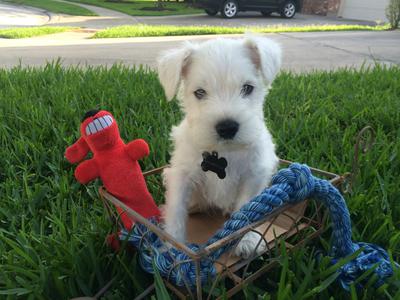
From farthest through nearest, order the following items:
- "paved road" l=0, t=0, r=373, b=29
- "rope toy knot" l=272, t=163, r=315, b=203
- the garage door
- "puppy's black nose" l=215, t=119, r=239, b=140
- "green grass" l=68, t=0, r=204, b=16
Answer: "green grass" l=68, t=0, r=204, b=16
the garage door
"paved road" l=0, t=0, r=373, b=29
"puppy's black nose" l=215, t=119, r=239, b=140
"rope toy knot" l=272, t=163, r=315, b=203

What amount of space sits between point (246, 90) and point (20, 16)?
18.2m

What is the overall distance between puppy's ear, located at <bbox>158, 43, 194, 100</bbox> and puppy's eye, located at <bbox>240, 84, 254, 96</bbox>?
325mm

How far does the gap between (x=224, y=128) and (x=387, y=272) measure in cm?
88

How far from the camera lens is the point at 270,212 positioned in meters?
1.50

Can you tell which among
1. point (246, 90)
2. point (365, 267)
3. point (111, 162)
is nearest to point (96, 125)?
point (111, 162)

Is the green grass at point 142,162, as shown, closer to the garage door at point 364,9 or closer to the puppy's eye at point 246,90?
the puppy's eye at point 246,90

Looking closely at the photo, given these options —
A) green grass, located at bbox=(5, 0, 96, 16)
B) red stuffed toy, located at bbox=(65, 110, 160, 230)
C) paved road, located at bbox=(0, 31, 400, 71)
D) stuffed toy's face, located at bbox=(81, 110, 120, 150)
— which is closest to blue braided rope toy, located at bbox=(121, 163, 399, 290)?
red stuffed toy, located at bbox=(65, 110, 160, 230)

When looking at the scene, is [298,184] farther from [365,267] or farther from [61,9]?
[61,9]

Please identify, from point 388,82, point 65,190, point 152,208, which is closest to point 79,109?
point 65,190

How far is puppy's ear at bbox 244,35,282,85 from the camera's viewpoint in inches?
83.7

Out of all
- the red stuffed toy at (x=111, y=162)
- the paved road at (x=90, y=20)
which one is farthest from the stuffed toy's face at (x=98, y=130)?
the paved road at (x=90, y=20)

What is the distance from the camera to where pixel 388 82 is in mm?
4395

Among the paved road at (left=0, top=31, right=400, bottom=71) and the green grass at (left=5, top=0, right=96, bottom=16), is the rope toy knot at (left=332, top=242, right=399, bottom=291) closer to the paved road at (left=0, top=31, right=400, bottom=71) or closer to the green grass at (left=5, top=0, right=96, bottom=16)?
the paved road at (left=0, top=31, right=400, bottom=71)

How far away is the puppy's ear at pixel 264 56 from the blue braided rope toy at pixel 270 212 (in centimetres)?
67
